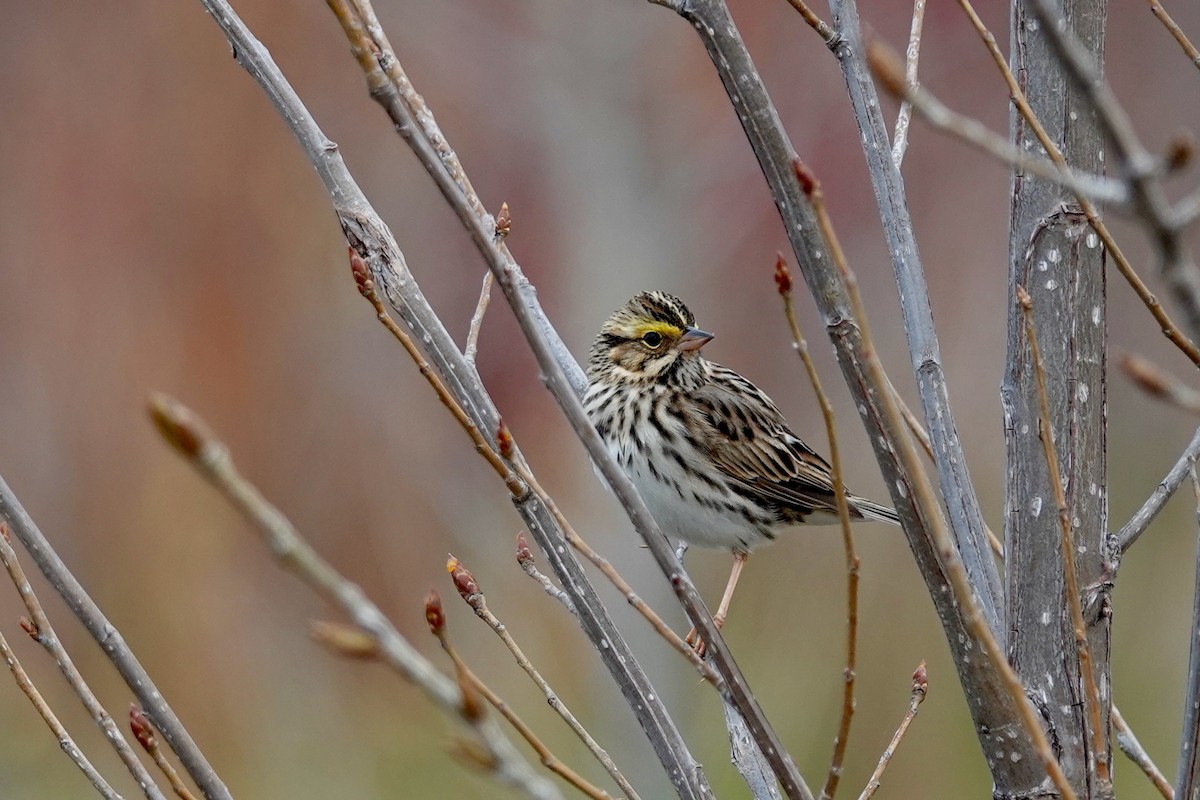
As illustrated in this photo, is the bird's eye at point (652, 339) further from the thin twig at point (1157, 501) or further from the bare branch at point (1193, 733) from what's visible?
the bare branch at point (1193, 733)

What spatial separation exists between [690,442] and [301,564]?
141 inches

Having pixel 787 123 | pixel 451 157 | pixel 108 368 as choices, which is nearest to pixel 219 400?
pixel 108 368

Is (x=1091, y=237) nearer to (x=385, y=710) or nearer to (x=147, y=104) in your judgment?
(x=385, y=710)

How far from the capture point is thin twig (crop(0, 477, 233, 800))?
1.92m

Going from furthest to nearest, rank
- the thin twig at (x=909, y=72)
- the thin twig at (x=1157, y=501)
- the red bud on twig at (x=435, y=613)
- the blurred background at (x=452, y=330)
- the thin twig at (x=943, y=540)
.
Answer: the blurred background at (x=452, y=330)
the thin twig at (x=909, y=72)
the thin twig at (x=1157, y=501)
the red bud on twig at (x=435, y=613)
the thin twig at (x=943, y=540)

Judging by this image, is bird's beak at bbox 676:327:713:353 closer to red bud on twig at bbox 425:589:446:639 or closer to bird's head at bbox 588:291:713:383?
bird's head at bbox 588:291:713:383

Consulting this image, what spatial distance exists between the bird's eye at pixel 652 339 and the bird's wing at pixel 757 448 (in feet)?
0.73

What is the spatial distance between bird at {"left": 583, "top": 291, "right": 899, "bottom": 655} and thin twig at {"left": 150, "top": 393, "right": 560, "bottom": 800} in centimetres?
331

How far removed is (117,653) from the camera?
198 centimetres

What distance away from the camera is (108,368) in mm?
10523

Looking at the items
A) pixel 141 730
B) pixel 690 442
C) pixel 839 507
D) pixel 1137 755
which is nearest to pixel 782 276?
pixel 839 507

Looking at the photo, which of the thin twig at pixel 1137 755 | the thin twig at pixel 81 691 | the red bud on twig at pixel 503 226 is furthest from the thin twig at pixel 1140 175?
the red bud on twig at pixel 503 226

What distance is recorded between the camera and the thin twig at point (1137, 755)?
2.30 meters

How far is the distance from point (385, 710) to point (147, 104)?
531 centimetres
